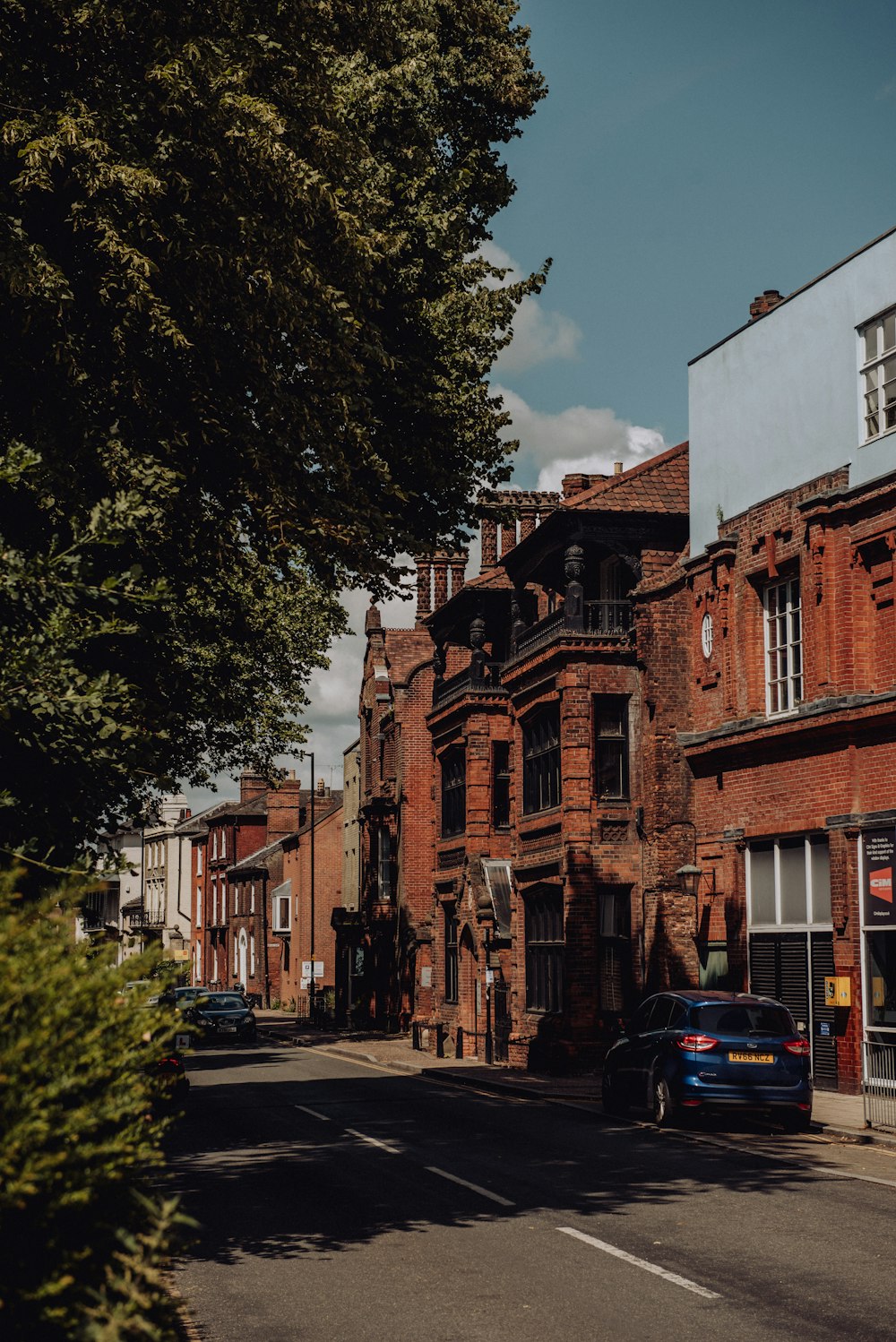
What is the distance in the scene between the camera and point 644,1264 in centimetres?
1062

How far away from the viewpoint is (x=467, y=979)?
4128 centimetres

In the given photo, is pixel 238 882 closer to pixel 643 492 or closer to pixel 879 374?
pixel 643 492

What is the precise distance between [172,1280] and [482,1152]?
696 centimetres

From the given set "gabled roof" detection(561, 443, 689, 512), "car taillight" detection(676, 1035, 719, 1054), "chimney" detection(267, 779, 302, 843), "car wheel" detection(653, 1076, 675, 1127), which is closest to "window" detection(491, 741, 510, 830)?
"gabled roof" detection(561, 443, 689, 512)

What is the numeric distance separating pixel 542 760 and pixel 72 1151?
98.0 feet

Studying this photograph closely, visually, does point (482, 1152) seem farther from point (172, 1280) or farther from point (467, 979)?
point (467, 979)

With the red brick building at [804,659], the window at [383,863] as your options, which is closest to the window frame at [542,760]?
the red brick building at [804,659]

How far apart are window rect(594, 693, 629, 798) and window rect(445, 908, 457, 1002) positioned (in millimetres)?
11843

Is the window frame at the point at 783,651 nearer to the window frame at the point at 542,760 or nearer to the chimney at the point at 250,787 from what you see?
the window frame at the point at 542,760

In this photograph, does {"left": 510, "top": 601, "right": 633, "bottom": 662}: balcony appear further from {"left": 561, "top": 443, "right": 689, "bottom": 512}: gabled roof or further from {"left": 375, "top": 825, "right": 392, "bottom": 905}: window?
{"left": 375, "top": 825, "right": 392, "bottom": 905}: window

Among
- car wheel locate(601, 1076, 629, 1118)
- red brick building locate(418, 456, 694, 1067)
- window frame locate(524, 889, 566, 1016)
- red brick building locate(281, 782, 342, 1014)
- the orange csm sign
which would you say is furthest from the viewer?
red brick building locate(281, 782, 342, 1014)

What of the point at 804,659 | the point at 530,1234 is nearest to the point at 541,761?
the point at 804,659

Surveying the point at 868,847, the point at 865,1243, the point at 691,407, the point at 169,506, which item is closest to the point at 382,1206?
the point at 865,1243

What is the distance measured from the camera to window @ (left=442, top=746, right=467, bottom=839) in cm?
4303
